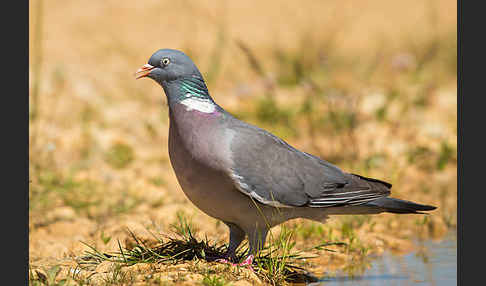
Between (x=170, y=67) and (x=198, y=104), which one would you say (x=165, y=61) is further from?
(x=198, y=104)

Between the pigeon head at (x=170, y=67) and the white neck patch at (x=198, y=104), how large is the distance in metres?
0.14

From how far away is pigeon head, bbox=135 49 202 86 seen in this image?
4215 mm

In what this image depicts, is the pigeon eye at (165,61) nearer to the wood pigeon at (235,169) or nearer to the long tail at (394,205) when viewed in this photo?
the wood pigeon at (235,169)

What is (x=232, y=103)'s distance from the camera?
9.20m

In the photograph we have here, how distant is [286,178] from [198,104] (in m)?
0.68

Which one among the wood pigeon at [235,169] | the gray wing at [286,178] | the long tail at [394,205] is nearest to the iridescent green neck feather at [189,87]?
the wood pigeon at [235,169]

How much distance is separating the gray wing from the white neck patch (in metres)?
0.18

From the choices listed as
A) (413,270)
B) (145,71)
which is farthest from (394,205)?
(145,71)

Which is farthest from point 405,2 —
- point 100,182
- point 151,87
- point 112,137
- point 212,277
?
point 212,277

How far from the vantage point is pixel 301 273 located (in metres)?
4.62

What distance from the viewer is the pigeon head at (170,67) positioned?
421 centimetres

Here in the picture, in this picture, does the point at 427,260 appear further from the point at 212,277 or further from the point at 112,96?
the point at 112,96

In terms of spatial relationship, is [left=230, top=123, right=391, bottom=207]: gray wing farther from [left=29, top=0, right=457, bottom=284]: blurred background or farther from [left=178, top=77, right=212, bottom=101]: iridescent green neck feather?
[left=29, top=0, right=457, bottom=284]: blurred background

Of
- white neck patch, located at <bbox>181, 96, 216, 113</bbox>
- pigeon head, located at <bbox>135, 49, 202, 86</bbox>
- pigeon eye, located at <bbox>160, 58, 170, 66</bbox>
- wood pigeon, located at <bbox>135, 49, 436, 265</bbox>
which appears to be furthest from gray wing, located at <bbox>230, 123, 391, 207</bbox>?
pigeon eye, located at <bbox>160, 58, 170, 66</bbox>
